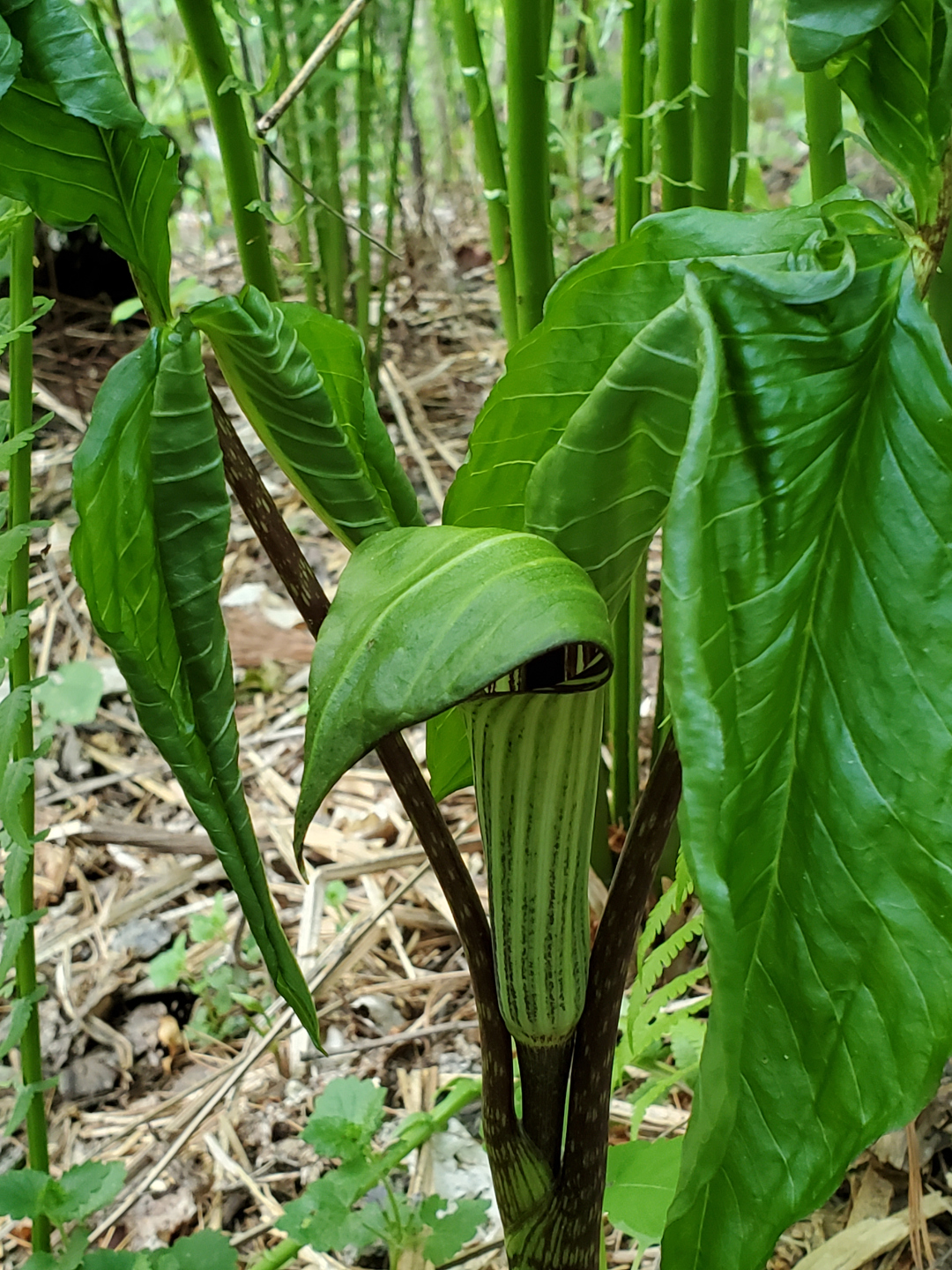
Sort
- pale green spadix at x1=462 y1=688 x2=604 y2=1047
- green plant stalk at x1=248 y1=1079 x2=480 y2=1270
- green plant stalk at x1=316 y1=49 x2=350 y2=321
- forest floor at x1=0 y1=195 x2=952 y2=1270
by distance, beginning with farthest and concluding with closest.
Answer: green plant stalk at x1=316 y1=49 x2=350 y2=321
forest floor at x1=0 y1=195 x2=952 y2=1270
green plant stalk at x1=248 y1=1079 x2=480 y2=1270
pale green spadix at x1=462 y1=688 x2=604 y2=1047

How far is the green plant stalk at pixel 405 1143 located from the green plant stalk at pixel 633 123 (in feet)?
1.95

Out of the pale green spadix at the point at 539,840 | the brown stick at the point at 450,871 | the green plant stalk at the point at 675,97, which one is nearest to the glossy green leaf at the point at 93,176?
the brown stick at the point at 450,871

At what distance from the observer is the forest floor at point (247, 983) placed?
2.53ft

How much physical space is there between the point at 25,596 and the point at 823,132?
0.53 meters

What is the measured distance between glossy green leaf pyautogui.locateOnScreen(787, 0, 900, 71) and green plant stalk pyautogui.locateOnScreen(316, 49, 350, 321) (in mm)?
1229

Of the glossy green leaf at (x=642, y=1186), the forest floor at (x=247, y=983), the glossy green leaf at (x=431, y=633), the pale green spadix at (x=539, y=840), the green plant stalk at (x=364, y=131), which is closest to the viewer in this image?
the glossy green leaf at (x=431, y=633)

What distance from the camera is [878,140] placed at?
0.36m

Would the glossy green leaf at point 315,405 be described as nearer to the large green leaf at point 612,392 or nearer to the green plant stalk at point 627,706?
the large green leaf at point 612,392

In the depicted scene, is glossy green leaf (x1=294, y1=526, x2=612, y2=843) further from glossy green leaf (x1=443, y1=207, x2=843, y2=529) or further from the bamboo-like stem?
the bamboo-like stem

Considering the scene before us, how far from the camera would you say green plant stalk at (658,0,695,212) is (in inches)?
24.7

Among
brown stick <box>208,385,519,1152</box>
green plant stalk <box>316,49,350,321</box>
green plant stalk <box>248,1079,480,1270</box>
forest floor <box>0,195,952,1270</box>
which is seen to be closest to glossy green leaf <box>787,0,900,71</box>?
brown stick <box>208,385,519,1152</box>

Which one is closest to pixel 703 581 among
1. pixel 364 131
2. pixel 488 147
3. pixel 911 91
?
pixel 911 91

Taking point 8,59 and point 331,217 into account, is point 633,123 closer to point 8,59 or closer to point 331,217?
point 8,59

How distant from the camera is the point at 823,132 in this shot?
2.02 feet
